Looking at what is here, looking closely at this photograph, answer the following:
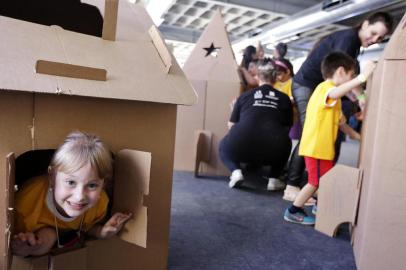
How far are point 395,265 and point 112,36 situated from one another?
94cm

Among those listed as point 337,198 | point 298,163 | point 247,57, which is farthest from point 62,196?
point 247,57

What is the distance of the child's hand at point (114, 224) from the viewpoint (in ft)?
2.39

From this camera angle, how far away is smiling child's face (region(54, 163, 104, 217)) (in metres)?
0.68

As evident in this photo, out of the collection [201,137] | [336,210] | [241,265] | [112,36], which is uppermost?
[112,36]

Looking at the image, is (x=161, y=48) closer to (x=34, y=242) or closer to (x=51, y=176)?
(x=51, y=176)

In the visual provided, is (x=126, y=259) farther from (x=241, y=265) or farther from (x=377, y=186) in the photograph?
(x=377, y=186)

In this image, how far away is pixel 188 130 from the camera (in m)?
2.20

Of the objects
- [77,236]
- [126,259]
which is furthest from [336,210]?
[77,236]

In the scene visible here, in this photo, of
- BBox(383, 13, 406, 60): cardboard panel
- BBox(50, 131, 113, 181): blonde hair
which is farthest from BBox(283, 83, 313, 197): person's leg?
BBox(50, 131, 113, 181): blonde hair

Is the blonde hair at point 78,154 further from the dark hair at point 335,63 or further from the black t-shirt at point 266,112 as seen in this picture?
the black t-shirt at point 266,112

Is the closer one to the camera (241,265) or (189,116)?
(241,265)

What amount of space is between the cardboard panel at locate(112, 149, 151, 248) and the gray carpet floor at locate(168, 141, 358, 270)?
253mm

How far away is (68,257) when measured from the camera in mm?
672

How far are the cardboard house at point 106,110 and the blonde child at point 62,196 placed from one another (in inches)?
1.1
